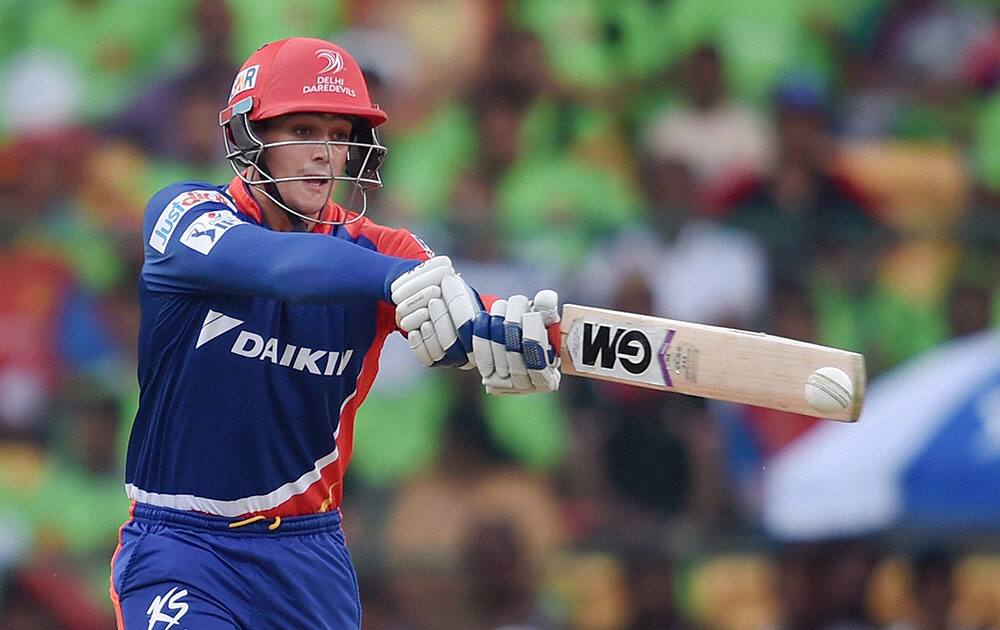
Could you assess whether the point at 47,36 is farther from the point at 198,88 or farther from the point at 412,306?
the point at 412,306

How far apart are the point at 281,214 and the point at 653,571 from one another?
3.33 m

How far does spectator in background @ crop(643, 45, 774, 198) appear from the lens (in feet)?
21.8

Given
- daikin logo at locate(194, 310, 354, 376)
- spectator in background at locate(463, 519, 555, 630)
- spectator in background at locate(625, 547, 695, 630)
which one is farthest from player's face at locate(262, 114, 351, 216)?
spectator in background at locate(625, 547, 695, 630)

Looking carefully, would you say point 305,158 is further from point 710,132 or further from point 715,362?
point 710,132

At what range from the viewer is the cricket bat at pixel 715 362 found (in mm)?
2840

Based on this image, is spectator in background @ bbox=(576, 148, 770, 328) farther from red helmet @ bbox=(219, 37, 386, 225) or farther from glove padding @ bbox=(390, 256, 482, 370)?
glove padding @ bbox=(390, 256, 482, 370)

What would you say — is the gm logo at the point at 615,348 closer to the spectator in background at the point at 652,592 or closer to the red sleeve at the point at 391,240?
the red sleeve at the point at 391,240

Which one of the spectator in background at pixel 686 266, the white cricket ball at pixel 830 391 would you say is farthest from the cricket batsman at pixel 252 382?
the spectator in background at pixel 686 266

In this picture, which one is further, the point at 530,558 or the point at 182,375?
the point at 530,558

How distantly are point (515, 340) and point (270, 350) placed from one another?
27.6 inches

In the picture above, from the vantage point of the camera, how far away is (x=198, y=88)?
6.58 meters

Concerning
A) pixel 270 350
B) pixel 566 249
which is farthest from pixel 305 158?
pixel 566 249

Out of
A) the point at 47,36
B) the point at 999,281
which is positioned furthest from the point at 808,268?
the point at 47,36

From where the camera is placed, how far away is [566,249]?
652 cm
